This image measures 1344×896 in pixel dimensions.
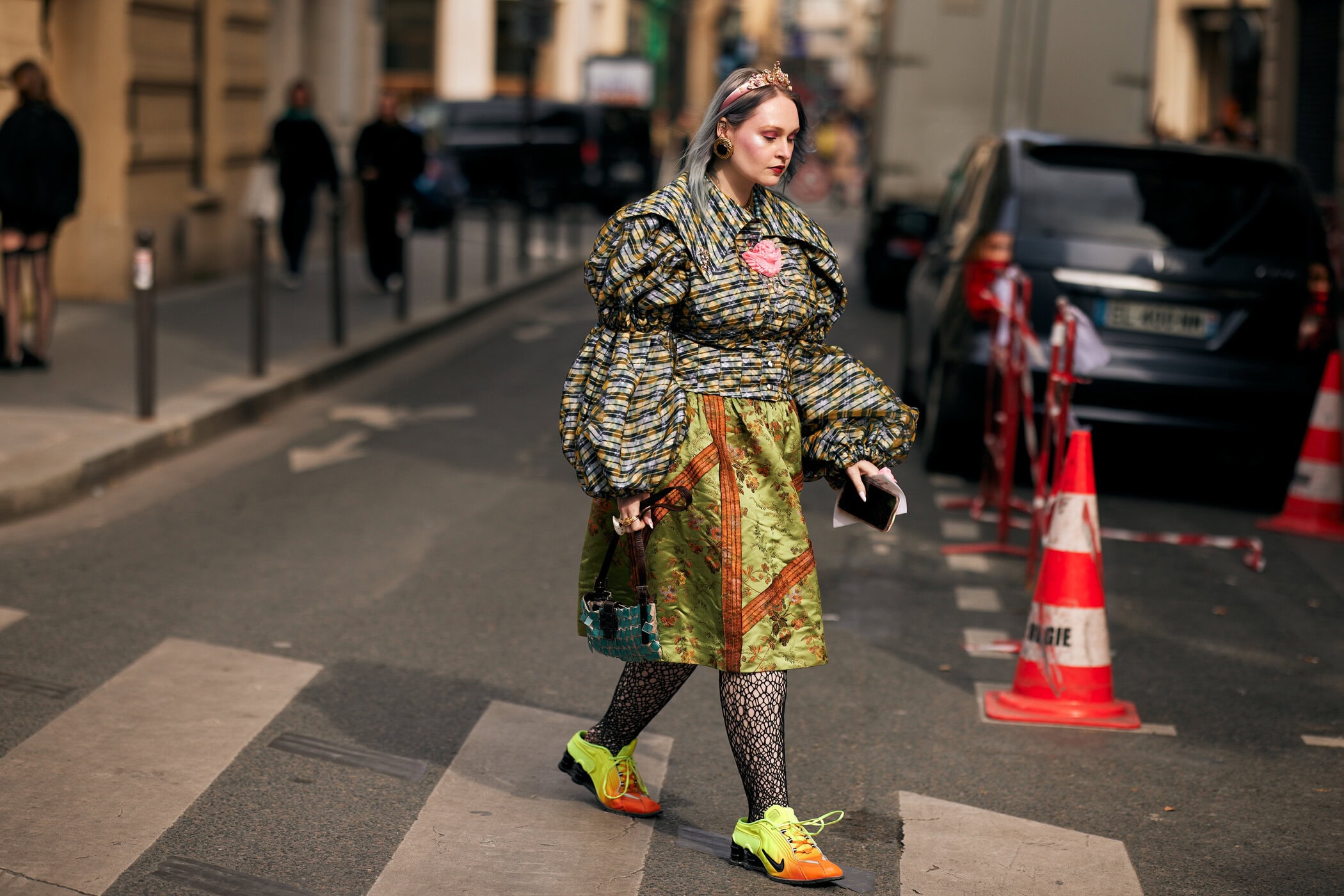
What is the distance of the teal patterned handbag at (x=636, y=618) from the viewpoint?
3836 mm

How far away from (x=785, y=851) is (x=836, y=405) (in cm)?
98

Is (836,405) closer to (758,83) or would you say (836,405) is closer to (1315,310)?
(758,83)

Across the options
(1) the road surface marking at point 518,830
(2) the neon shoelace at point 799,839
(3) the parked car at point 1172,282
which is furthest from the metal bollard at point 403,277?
(2) the neon shoelace at point 799,839

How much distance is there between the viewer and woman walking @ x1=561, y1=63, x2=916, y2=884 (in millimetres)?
3750

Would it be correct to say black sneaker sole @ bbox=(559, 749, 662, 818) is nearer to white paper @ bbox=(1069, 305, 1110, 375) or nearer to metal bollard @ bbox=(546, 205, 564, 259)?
white paper @ bbox=(1069, 305, 1110, 375)

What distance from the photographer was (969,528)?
7.82m

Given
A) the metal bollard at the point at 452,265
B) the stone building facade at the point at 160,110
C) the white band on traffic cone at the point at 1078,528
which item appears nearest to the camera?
the white band on traffic cone at the point at 1078,528

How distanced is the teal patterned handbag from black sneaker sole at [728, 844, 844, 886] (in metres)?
0.47

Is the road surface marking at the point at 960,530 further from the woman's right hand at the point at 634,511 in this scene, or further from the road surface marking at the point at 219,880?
the road surface marking at the point at 219,880

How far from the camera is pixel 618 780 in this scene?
14.0 feet

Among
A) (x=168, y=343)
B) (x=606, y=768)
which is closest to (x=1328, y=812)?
(x=606, y=768)

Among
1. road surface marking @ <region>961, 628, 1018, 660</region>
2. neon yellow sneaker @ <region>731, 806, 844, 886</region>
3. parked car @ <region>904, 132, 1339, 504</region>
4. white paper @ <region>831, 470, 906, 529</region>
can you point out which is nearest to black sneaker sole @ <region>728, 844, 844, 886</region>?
neon yellow sneaker @ <region>731, 806, 844, 886</region>

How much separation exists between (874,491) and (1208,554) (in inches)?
158

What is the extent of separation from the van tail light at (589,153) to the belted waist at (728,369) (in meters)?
24.6
